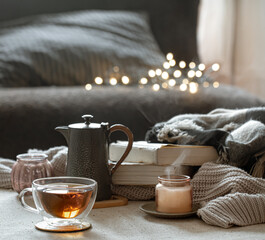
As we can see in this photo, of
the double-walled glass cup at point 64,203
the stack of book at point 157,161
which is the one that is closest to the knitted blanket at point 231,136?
the stack of book at point 157,161

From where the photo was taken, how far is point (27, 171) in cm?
97

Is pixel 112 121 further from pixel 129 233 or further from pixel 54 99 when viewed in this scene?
pixel 129 233

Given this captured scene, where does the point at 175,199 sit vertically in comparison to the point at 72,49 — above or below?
below

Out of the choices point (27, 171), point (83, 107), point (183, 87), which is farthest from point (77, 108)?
point (27, 171)

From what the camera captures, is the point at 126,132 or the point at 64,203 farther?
the point at 126,132

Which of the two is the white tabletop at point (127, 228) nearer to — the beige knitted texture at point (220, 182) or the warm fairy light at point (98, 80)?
the beige knitted texture at point (220, 182)

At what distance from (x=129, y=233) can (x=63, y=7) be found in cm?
244

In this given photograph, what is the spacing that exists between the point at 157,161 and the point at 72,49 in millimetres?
1512

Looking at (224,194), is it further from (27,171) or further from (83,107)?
(83,107)

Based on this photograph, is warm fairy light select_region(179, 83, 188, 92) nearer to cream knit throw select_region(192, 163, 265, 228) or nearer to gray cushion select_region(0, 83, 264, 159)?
gray cushion select_region(0, 83, 264, 159)

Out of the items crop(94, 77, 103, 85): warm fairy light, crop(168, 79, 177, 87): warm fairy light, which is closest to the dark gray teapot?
crop(168, 79, 177, 87): warm fairy light

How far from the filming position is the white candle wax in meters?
0.81

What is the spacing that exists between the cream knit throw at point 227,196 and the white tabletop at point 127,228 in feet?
0.05

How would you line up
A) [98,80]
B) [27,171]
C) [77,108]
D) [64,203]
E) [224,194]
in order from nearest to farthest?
[64,203]
[224,194]
[27,171]
[77,108]
[98,80]
